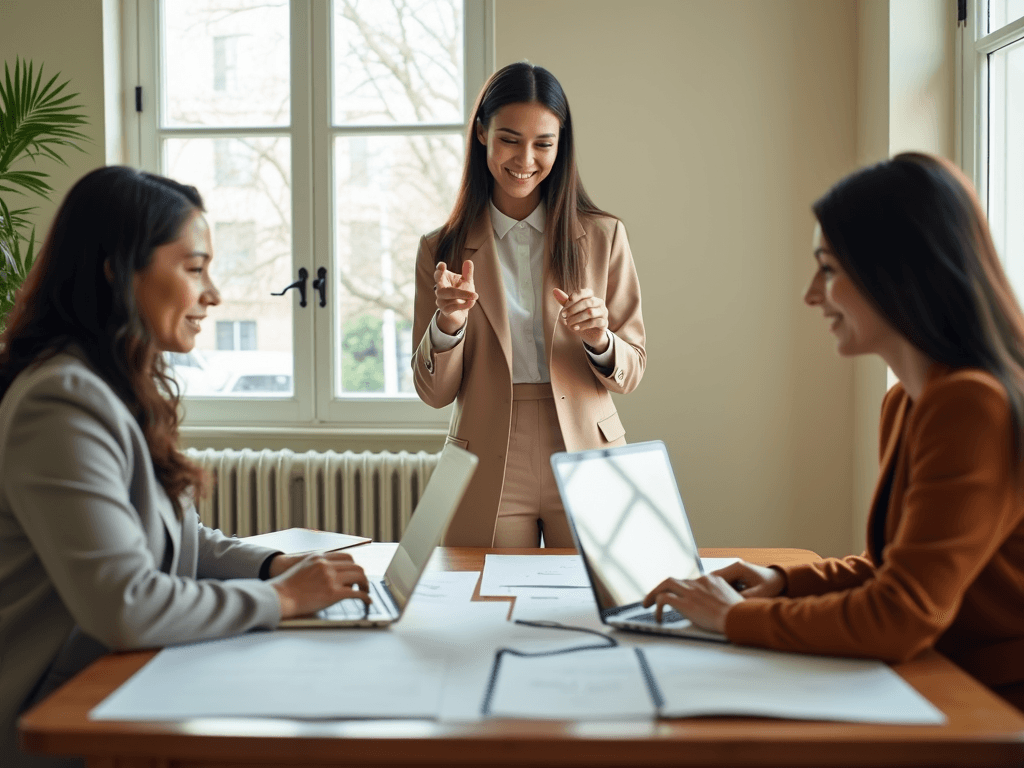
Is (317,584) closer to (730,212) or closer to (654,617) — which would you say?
(654,617)

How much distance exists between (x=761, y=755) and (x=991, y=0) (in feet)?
8.38

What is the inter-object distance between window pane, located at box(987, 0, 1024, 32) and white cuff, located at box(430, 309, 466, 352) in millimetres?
1777

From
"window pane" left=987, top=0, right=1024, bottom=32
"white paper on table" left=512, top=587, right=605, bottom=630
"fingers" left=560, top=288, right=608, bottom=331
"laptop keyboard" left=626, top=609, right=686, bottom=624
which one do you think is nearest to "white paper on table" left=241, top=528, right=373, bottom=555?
"white paper on table" left=512, top=587, right=605, bottom=630

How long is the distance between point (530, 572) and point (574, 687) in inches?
22.9

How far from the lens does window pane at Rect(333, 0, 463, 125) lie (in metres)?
3.31

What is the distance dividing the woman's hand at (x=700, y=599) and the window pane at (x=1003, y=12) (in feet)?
6.69

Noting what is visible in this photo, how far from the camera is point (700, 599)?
1.24 m

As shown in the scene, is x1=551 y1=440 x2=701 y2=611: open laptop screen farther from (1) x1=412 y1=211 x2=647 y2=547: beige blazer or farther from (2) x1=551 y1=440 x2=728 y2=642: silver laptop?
(1) x1=412 y1=211 x2=647 y2=547: beige blazer

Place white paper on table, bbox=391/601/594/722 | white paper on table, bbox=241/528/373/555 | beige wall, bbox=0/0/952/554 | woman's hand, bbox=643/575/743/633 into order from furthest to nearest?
beige wall, bbox=0/0/952/554, white paper on table, bbox=241/528/373/555, woman's hand, bbox=643/575/743/633, white paper on table, bbox=391/601/594/722

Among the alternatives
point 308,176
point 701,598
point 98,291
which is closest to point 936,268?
point 701,598

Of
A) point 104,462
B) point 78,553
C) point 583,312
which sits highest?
point 583,312

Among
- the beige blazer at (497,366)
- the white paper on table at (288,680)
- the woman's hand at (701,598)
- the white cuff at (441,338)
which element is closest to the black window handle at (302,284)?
the beige blazer at (497,366)

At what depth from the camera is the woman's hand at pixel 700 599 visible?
1.22 metres

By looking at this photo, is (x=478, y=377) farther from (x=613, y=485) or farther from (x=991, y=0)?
(x=991, y=0)
